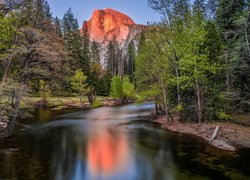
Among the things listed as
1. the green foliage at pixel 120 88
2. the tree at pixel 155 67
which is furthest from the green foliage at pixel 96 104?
the tree at pixel 155 67

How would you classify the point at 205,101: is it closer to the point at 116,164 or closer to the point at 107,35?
the point at 116,164

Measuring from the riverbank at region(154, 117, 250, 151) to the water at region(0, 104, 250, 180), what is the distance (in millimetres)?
929

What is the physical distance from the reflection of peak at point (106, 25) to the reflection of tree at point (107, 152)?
158923 millimetres

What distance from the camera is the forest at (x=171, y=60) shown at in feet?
64.4

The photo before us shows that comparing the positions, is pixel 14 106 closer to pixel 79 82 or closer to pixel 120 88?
pixel 79 82

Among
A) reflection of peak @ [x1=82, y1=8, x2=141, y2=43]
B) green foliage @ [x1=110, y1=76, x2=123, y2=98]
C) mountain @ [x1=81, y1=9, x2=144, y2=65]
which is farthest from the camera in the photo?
reflection of peak @ [x1=82, y1=8, x2=141, y2=43]

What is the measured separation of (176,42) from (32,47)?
531 inches

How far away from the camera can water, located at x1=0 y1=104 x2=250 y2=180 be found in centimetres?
1237

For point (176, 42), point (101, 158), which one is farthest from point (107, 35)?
point (101, 158)

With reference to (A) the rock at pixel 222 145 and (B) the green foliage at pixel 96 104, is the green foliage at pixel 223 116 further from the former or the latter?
(B) the green foliage at pixel 96 104

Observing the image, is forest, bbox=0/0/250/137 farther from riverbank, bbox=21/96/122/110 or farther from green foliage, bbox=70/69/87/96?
riverbank, bbox=21/96/122/110

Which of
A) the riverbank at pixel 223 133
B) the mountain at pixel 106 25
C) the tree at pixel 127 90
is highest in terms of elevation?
the mountain at pixel 106 25

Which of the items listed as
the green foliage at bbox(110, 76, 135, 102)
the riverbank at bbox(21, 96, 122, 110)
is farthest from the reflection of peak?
the riverbank at bbox(21, 96, 122, 110)

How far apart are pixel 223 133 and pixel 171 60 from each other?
34.5 ft
